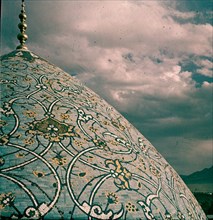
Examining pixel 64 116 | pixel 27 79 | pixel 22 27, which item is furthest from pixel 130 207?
pixel 22 27

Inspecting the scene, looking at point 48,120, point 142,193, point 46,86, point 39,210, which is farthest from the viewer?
point 46,86

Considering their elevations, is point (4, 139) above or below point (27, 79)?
below

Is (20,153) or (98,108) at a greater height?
(98,108)

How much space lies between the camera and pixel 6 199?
8.16ft

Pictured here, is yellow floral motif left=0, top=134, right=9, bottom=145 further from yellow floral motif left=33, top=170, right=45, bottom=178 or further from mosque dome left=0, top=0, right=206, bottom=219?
yellow floral motif left=33, top=170, right=45, bottom=178

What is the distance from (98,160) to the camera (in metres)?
3.04

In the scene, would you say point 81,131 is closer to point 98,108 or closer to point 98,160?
point 98,160

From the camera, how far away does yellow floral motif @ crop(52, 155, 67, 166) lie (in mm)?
2822

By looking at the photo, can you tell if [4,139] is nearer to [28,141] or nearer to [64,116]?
[28,141]

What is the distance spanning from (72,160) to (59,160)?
0.10 metres

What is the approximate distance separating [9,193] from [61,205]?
1.16ft

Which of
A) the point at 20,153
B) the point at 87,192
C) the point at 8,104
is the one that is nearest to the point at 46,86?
the point at 8,104

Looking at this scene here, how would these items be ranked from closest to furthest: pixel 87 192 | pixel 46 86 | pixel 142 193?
1. pixel 87 192
2. pixel 142 193
3. pixel 46 86

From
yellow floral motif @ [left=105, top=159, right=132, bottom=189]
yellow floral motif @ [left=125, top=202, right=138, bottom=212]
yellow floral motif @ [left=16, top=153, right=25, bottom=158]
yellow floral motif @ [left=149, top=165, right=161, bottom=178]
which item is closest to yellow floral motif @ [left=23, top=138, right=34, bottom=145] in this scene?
yellow floral motif @ [left=16, top=153, right=25, bottom=158]
